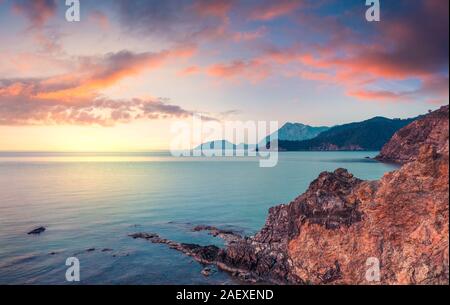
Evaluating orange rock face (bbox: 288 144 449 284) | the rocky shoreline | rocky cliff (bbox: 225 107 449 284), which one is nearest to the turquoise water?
the rocky shoreline

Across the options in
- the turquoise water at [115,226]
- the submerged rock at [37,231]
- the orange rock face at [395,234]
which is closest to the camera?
the orange rock face at [395,234]

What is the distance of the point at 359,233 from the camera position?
81.6ft

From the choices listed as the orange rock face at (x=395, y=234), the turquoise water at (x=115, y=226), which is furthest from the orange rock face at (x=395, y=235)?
the turquoise water at (x=115, y=226)

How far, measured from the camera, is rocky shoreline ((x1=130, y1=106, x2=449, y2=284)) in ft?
67.2

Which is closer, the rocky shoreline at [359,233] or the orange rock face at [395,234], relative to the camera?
the orange rock face at [395,234]

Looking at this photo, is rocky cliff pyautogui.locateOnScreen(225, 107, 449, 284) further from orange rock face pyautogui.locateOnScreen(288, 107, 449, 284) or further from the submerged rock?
the submerged rock

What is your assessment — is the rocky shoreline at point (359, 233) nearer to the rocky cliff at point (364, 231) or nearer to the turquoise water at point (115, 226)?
the rocky cliff at point (364, 231)

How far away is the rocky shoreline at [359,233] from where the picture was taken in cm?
2047

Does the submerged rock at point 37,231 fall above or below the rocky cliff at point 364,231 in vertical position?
below

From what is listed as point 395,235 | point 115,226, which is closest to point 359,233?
point 395,235

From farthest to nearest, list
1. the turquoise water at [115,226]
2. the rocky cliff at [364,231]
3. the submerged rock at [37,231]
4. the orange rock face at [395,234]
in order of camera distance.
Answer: the submerged rock at [37,231], the turquoise water at [115,226], the rocky cliff at [364,231], the orange rock face at [395,234]

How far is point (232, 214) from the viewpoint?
61906 millimetres

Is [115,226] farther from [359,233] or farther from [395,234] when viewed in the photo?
[395,234]
